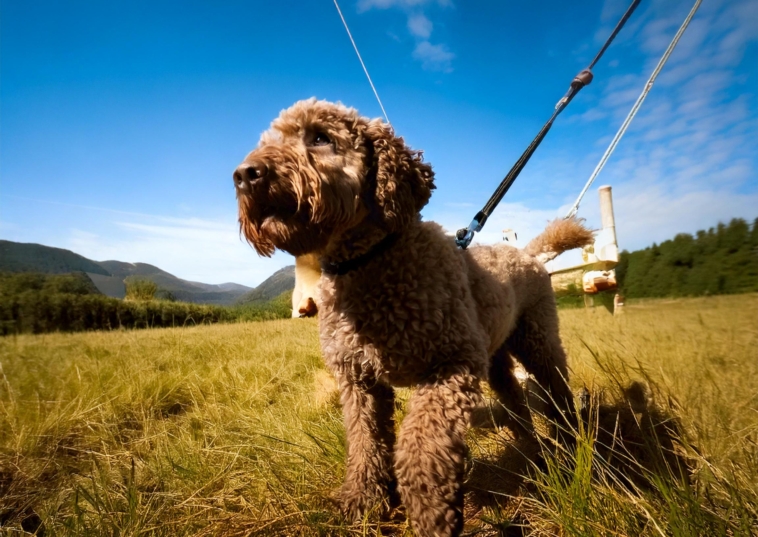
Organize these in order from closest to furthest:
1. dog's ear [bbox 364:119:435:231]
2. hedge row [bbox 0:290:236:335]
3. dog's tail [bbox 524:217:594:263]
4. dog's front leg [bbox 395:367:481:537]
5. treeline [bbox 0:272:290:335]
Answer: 1. dog's front leg [bbox 395:367:481:537]
2. dog's ear [bbox 364:119:435:231]
3. dog's tail [bbox 524:217:594:263]
4. hedge row [bbox 0:290:236:335]
5. treeline [bbox 0:272:290:335]

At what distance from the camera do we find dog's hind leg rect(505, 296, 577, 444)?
3.07 m

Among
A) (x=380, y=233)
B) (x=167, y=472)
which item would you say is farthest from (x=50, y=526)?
(x=380, y=233)

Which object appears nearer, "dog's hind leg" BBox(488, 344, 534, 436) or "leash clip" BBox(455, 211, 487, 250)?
"leash clip" BBox(455, 211, 487, 250)

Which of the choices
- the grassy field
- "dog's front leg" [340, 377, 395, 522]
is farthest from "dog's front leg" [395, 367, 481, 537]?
"dog's front leg" [340, 377, 395, 522]

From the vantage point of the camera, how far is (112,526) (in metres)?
1.49

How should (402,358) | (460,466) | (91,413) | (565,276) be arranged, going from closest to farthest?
(460,466) → (402,358) → (91,413) → (565,276)

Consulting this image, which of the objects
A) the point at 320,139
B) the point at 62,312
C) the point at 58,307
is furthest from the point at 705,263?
the point at 62,312

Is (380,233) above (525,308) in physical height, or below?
above

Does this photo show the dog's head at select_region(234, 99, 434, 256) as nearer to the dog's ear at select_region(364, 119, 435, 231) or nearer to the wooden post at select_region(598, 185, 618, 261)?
the dog's ear at select_region(364, 119, 435, 231)

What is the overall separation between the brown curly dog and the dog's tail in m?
1.60

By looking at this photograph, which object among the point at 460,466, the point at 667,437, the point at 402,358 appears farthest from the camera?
the point at 667,437

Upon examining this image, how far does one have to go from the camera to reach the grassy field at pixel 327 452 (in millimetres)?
1402

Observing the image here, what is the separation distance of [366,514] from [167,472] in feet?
4.04

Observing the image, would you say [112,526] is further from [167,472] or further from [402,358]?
[402,358]
